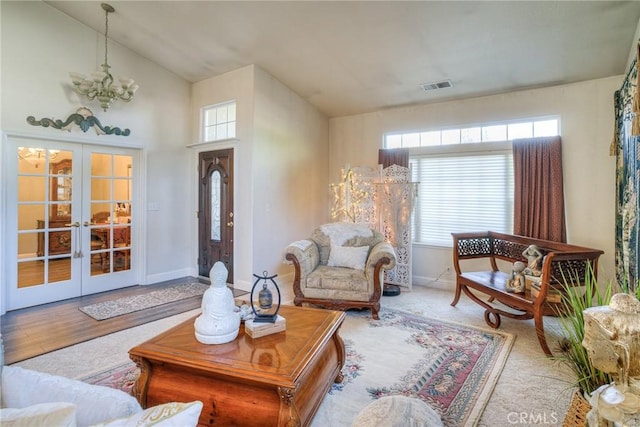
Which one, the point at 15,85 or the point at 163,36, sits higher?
the point at 163,36

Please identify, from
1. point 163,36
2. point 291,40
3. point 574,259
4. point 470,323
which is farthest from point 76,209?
point 574,259

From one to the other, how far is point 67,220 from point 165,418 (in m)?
4.49

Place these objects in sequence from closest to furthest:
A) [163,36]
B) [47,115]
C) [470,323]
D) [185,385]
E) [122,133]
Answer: [185,385], [470,323], [47,115], [163,36], [122,133]

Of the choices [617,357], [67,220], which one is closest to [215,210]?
[67,220]

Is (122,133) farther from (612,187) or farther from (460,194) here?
(612,187)

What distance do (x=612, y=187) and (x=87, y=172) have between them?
6.47m

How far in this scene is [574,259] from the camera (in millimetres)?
2855

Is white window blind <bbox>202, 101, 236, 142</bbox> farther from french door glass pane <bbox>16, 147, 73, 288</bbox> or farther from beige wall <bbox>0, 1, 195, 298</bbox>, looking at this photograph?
french door glass pane <bbox>16, 147, 73, 288</bbox>

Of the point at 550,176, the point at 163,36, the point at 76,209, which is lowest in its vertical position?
the point at 76,209

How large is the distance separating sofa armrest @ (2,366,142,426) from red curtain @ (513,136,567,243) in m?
4.47

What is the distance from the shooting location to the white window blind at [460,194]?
440cm

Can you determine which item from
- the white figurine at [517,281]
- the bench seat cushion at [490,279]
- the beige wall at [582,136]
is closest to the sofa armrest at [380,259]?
A: the bench seat cushion at [490,279]

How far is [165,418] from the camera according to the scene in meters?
0.76

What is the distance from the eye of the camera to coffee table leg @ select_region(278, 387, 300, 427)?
152cm
